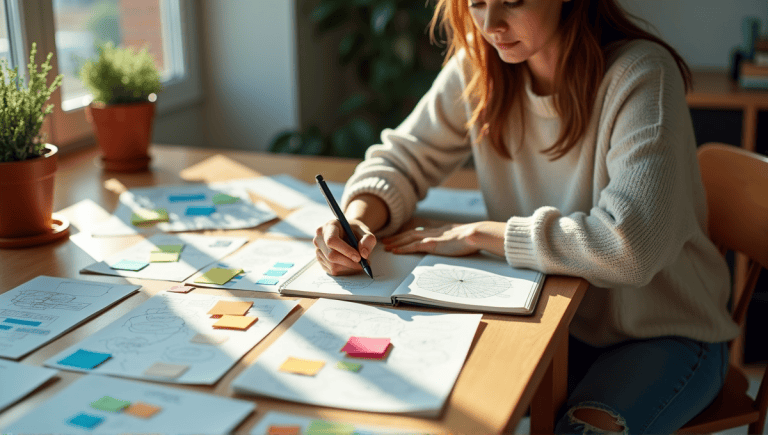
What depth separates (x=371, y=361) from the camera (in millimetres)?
807

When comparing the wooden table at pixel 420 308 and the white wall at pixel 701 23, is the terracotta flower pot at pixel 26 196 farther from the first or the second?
the white wall at pixel 701 23

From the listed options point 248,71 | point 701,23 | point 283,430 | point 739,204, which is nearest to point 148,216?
point 283,430

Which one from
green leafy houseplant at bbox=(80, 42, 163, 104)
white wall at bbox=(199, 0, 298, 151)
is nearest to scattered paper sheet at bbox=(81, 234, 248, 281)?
green leafy houseplant at bbox=(80, 42, 163, 104)

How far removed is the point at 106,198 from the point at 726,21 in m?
2.22

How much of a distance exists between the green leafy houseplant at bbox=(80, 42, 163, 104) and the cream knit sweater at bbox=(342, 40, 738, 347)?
62cm

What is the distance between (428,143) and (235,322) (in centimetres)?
67

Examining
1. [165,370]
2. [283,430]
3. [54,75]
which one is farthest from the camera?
[54,75]

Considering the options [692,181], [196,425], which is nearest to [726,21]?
[692,181]

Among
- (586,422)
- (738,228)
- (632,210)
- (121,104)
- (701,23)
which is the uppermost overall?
(701,23)

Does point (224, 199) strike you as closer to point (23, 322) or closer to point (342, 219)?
point (342, 219)

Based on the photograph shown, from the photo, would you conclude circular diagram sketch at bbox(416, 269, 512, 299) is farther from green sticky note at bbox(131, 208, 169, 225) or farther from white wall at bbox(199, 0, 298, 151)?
white wall at bbox(199, 0, 298, 151)

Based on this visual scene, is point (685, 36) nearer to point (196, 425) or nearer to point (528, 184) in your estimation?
point (528, 184)

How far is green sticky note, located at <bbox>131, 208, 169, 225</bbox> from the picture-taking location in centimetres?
132

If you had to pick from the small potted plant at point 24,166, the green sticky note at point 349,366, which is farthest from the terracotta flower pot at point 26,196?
the green sticky note at point 349,366
